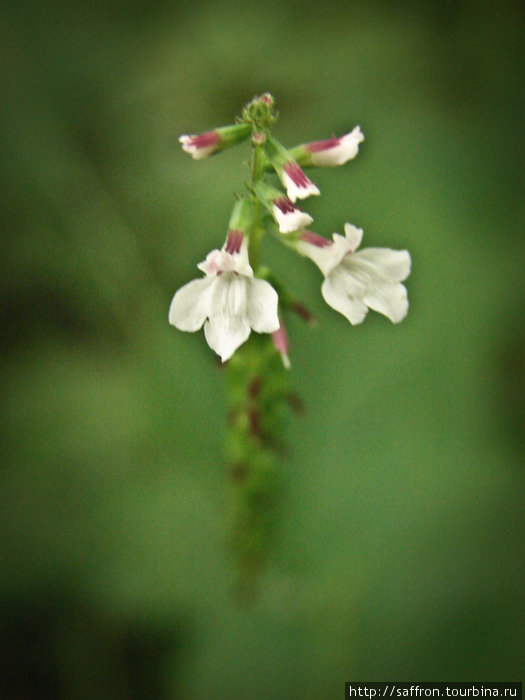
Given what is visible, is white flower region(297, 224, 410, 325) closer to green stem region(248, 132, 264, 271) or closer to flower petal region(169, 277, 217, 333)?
green stem region(248, 132, 264, 271)

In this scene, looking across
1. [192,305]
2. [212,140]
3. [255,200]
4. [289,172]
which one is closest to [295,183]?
[289,172]

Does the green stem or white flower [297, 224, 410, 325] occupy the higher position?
the green stem

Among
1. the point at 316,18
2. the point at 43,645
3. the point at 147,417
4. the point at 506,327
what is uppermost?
the point at 316,18

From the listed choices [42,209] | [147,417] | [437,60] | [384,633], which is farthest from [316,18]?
[384,633]

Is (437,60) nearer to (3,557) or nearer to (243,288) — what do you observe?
(243,288)

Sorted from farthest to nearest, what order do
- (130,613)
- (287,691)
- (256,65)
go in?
1. (256,65)
2. (130,613)
3. (287,691)

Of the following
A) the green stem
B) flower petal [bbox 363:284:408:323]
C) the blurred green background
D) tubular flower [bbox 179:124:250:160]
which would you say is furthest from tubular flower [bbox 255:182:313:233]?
the blurred green background

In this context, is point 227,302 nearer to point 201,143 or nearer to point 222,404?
point 201,143

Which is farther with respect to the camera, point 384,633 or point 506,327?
point 506,327
